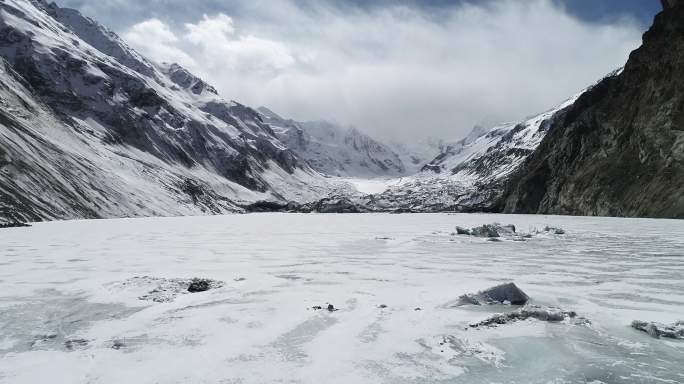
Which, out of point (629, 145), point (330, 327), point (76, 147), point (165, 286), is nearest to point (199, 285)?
point (165, 286)

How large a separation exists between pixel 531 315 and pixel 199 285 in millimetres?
7186

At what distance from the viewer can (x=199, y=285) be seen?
11117 mm

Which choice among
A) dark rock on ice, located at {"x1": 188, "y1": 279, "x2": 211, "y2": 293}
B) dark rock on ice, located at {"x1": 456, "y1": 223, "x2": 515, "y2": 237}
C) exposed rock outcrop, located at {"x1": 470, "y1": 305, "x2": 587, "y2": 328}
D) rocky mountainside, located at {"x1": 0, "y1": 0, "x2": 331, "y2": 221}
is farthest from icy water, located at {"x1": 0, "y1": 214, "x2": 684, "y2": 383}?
rocky mountainside, located at {"x1": 0, "y1": 0, "x2": 331, "y2": 221}

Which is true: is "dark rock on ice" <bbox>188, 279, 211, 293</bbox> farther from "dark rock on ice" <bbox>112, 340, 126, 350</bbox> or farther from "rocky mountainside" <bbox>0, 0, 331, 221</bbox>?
"rocky mountainside" <bbox>0, 0, 331, 221</bbox>

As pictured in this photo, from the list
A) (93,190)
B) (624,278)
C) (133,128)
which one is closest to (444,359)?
(624,278)

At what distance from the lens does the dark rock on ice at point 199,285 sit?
1085 centimetres

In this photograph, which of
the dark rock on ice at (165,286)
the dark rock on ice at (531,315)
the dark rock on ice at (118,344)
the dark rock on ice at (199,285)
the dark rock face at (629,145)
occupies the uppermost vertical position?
the dark rock face at (629,145)

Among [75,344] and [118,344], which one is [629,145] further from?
[75,344]

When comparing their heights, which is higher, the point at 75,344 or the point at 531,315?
the point at 531,315

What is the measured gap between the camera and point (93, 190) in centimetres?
8725

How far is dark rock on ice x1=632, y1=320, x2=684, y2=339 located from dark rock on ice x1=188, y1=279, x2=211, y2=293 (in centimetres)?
858

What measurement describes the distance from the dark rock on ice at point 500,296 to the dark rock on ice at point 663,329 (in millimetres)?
2288

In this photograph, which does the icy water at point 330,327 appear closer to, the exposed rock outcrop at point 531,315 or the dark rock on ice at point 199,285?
the exposed rock outcrop at point 531,315

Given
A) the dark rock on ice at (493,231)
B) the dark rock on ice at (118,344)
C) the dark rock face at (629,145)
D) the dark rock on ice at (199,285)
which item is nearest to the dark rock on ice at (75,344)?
the dark rock on ice at (118,344)
